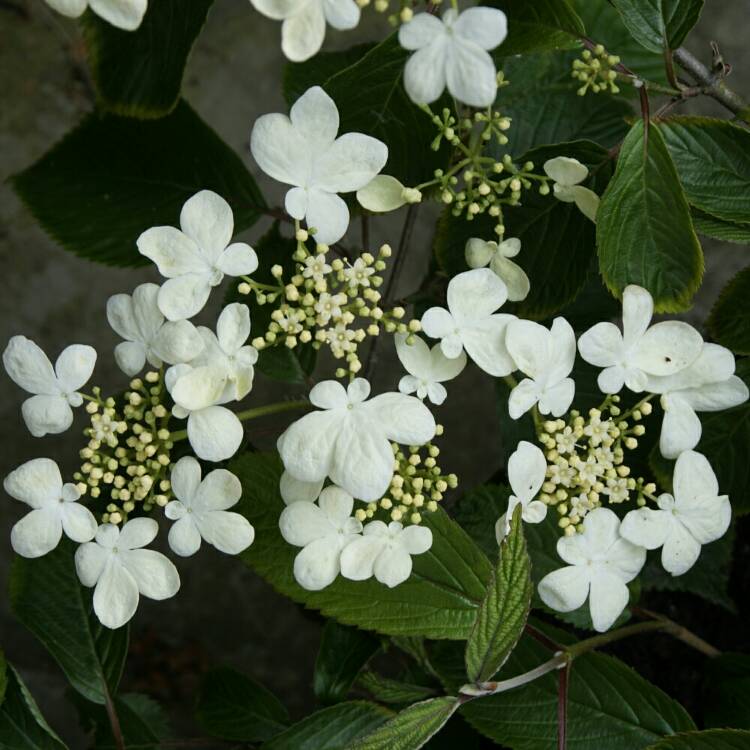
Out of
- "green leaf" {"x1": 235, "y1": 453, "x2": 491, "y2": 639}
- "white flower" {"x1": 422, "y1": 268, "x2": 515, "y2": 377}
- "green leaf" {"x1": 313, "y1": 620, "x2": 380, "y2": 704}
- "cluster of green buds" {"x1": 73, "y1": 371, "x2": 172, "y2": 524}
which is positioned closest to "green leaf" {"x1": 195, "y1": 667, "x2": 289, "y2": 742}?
"green leaf" {"x1": 313, "y1": 620, "x2": 380, "y2": 704}

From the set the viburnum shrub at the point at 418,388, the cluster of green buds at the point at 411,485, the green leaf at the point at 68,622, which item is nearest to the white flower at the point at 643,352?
the viburnum shrub at the point at 418,388

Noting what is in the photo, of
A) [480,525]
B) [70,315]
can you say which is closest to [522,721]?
[480,525]

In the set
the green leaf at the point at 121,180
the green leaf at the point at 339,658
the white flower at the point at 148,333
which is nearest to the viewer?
the white flower at the point at 148,333

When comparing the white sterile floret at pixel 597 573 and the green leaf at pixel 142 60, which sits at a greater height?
the green leaf at pixel 142 60

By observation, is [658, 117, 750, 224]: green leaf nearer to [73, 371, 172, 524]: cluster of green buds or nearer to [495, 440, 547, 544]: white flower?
[495, 440, 547, 544]: white flower

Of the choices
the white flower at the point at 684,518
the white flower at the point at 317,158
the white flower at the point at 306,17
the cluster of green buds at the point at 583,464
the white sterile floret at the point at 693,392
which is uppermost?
the white flower at the point at 306,17

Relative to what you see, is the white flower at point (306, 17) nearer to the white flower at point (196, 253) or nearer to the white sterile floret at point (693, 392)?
the white flower at point (196, 253)

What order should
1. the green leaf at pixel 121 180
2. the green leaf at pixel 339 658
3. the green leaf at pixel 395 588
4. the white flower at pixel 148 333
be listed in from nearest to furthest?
1. the white flower at pixel 148 333
2. the green leaf at pixel 395 588
3. the green leaf at pixel 339 658
4. the green leaf at pixel 121 180
